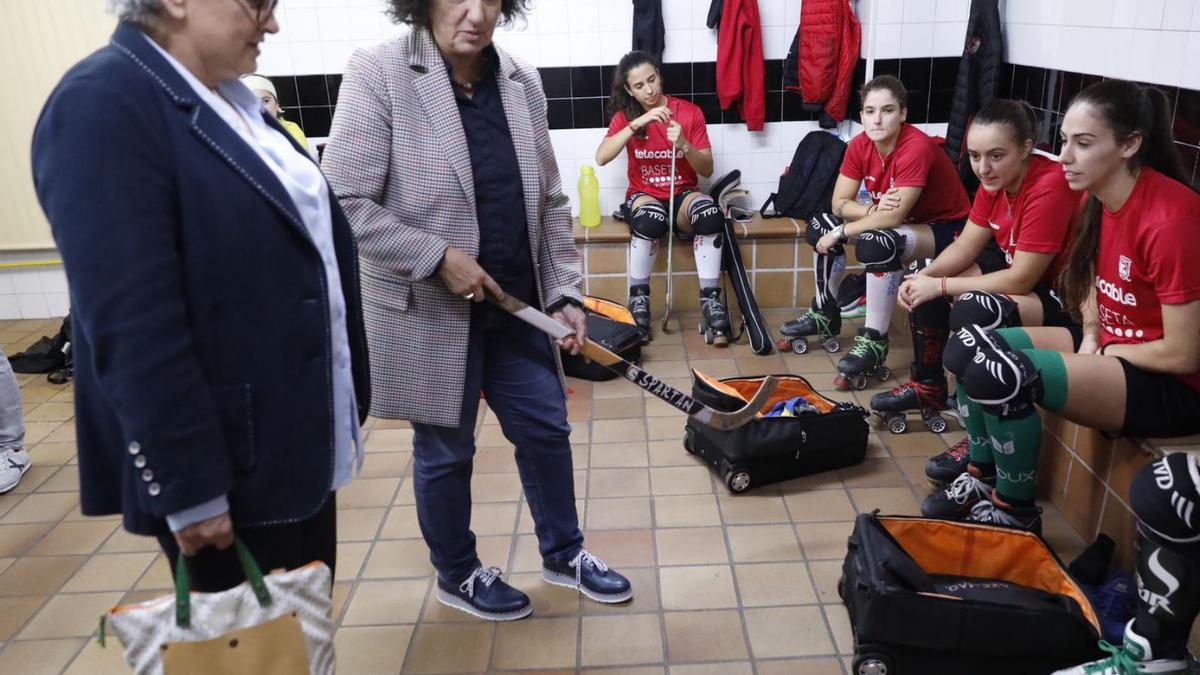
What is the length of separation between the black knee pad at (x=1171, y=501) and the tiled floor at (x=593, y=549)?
62 centimetres

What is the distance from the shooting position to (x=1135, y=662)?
60.6 inches

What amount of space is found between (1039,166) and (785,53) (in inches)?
76.8

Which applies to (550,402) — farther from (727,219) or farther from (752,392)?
(727,219)

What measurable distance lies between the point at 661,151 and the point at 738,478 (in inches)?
75.7

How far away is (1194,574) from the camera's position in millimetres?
1507

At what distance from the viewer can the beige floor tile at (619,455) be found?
267 centimetres

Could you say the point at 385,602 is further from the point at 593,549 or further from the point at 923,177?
the point at 923,177

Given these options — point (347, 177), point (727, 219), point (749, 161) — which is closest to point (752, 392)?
point (727, 219)

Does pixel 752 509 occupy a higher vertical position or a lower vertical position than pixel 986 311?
lower

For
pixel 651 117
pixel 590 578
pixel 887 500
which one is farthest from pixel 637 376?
pixel 651 117

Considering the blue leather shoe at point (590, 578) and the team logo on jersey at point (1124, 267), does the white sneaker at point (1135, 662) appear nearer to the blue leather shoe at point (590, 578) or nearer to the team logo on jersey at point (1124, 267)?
the team logo on jersey at point (1124, 267)

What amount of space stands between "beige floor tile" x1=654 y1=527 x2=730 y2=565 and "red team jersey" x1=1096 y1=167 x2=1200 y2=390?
1.05m

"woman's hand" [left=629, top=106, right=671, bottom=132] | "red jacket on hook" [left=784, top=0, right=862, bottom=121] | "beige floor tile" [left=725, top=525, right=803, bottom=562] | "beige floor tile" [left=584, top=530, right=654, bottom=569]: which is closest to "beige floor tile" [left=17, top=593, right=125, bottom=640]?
"beige floor tile" [left=584, top=530, right=654, bottom=569]

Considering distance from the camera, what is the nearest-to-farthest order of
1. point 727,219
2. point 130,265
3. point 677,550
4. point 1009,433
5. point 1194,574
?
point 130,265 → point 1194,574 → point 1009,433 → point 677,550 → point 727,219
